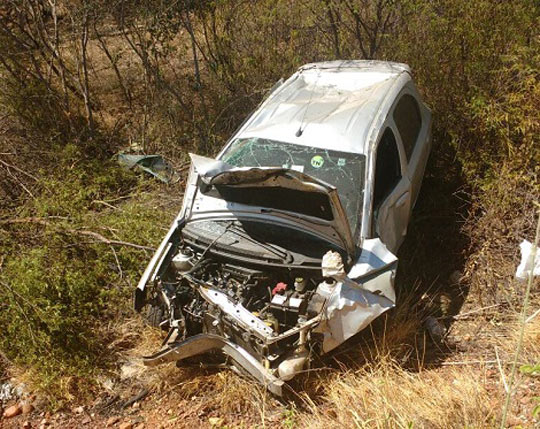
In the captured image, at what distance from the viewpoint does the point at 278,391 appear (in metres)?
3.31

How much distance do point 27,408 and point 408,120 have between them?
4.37 metres

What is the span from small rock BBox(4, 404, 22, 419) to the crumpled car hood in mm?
2416

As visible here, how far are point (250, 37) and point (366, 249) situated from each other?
19.3ft

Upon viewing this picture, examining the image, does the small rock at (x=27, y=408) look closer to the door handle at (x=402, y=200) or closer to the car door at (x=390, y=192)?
the car door at (x=390, y=192)

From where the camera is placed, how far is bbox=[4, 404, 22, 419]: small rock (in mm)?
3859

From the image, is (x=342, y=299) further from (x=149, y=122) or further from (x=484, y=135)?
(x=149, y=122)

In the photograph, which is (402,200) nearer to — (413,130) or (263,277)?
(413,130)

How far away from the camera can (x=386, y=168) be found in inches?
170

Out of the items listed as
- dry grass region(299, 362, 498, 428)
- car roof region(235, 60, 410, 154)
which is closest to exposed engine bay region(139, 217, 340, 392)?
dry grass region(299, 362, 498, 428)

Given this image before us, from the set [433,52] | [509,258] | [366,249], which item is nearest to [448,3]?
[433,52]

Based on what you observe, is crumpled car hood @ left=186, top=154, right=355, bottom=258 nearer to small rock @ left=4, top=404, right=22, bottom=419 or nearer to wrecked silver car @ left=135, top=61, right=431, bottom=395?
wrecked silver car @ left=135, top=61, right=431, bottom=395

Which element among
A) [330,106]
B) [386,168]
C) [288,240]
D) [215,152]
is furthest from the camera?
[215,152]

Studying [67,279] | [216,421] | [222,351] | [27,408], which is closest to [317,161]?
[222,351]

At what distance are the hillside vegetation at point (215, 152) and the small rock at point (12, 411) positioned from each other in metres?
0.19
